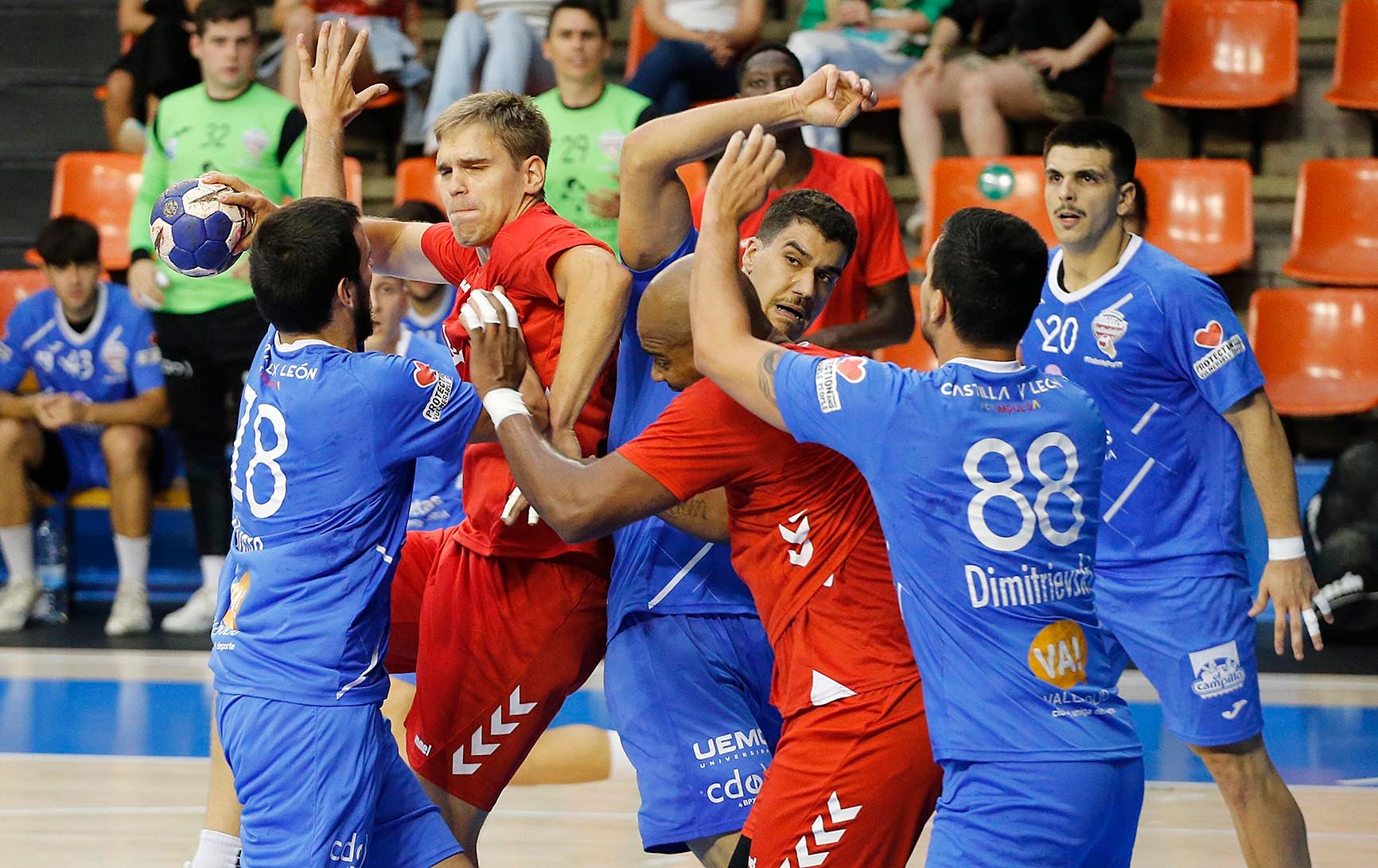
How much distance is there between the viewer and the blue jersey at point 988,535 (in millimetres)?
2928

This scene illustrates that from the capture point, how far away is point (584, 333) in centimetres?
346

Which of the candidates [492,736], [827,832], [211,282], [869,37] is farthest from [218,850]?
[869,37]

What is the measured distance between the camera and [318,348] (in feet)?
11.3

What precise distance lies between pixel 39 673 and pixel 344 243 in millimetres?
4654

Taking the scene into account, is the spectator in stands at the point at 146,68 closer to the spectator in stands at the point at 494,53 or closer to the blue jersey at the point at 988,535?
the spectator in stands at the point at 494,53

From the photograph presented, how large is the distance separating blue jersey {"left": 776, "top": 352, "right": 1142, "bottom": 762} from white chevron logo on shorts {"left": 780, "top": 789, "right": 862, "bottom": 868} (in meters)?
0.20

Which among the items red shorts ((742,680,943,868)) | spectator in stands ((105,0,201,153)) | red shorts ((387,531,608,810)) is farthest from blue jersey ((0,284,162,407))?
red shorts ((742,680,943,868))

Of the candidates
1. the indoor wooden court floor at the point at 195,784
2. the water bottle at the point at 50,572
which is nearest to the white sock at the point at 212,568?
the indoor wooden court floor at the point at 195,784

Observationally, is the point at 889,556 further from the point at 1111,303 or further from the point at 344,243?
the point at 1111,303

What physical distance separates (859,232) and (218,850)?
111 inches

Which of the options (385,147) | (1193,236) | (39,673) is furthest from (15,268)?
(1193,236)

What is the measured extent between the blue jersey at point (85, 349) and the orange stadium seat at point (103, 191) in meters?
1.21

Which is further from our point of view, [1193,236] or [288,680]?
[1193,236]

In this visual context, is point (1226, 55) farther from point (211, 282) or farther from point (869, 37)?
point (211, 282)
